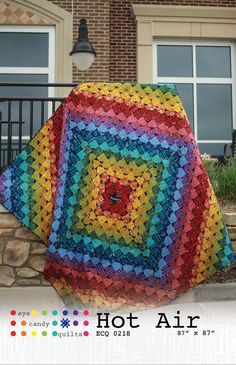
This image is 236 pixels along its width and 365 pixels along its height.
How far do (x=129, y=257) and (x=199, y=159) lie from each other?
0.99m

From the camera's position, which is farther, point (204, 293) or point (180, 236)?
point (204, 293)

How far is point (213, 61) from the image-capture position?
32.4ft

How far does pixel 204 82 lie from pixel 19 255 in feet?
22.5

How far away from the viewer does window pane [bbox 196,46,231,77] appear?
388 inches

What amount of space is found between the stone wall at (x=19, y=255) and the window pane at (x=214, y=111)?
6298 millimetres

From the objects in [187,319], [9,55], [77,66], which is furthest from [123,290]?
[9,55]

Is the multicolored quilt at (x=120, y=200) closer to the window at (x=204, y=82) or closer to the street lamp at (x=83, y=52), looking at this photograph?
the street lamp at (x=83, y=52)

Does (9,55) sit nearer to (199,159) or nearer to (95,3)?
(95,3)

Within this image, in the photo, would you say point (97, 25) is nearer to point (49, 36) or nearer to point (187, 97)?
point (49, 36)

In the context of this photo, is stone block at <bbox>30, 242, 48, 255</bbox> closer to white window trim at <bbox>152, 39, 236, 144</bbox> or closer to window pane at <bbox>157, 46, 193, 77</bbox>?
white window trim at <bbox>152, 39, 236, 144</bbox>

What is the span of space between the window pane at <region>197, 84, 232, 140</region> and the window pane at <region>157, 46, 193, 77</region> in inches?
19.3

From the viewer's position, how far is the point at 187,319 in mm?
3281

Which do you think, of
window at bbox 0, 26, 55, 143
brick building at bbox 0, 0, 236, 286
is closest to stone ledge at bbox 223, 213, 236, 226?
brick building at bbox 0, 0, 236, 286

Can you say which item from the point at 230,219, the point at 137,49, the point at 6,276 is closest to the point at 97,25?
the point at 137,49
